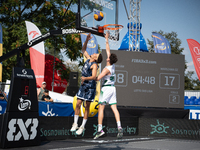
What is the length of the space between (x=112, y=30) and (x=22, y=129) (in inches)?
151

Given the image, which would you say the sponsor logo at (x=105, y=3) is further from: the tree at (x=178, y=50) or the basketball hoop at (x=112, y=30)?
the tree at (x=178, y=50)

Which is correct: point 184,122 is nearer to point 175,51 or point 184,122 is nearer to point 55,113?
point 55,113

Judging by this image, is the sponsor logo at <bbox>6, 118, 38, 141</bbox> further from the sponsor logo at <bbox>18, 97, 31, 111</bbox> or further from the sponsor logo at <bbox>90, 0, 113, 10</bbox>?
A: the sponsor logo at <bbox>90, 0, 113, 10</bbox>

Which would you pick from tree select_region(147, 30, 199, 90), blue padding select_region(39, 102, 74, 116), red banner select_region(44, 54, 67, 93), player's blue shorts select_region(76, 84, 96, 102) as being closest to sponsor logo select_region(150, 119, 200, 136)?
blue padding select_region(39, 102, 74, 116)

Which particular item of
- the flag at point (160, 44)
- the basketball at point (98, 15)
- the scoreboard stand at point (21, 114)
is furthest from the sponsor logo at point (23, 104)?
the flag at point (160, 44)

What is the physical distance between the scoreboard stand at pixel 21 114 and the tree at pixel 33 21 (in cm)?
1195

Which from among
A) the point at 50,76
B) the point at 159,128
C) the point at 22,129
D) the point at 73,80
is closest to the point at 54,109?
the point at 22,129

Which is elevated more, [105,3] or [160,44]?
[160,44]

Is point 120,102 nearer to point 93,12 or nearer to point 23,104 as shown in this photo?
point 23,104

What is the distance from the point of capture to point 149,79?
11.5m

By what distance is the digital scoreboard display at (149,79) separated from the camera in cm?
1124

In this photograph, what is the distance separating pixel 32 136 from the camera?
7984 millimetres

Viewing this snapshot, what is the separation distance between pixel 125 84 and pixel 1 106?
4.97 meters

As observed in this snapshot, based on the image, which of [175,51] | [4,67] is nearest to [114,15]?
[4,67]
